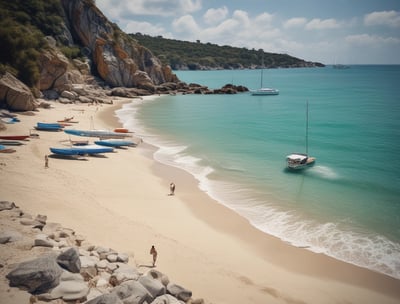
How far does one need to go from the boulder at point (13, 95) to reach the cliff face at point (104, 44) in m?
35.8

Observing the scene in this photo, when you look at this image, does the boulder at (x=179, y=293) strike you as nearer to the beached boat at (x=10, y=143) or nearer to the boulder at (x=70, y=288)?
the boulder at (x=70, y=288)

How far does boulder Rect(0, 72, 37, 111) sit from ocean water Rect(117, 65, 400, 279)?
12.2 m

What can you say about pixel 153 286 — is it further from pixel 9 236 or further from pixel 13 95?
pixel 13 95

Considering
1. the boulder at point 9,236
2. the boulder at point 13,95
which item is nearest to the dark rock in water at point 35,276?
the boulder at point 9,236

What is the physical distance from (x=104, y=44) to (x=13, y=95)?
40.4m

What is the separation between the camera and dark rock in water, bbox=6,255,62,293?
7.85 metres

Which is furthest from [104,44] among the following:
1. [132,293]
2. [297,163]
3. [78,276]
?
[132,293]

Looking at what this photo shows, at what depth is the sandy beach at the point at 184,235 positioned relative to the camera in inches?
442

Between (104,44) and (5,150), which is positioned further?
(104,44)

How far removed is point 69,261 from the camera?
8.86 meters

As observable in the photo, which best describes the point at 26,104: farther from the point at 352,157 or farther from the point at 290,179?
the point at 352,157

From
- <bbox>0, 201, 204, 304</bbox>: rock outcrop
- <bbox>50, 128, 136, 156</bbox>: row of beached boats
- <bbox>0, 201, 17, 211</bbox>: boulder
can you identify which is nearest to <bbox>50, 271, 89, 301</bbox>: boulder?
<bbox>0, 201, 204, 304</bbox>: rock outcrop

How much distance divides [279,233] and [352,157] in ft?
57.6

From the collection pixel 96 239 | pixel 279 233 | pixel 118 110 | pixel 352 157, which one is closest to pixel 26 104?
pixel 118 110
